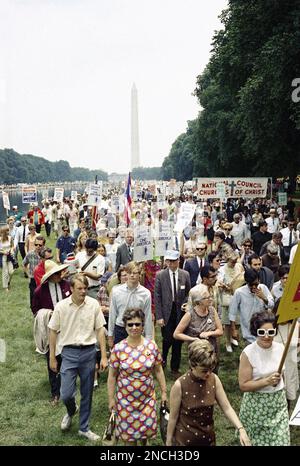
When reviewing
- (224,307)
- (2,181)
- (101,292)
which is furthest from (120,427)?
(2,181)

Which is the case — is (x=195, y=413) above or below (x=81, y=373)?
above

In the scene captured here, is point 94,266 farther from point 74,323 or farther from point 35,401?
point 74,323

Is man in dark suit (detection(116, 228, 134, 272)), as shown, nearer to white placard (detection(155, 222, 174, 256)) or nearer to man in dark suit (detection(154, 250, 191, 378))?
white placard (detection(155, 222, 174, 256))

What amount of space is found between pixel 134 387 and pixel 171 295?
2874 mm

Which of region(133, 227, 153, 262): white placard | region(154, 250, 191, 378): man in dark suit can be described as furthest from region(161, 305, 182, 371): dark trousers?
region(133, 227, 153, 262): white placard

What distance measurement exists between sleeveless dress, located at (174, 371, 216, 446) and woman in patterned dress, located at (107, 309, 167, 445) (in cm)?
47

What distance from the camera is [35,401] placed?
6.39m

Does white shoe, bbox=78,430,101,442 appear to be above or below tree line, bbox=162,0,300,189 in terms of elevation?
below

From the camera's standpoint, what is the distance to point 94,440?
523cm

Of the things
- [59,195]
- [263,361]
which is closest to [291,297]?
[263,361]

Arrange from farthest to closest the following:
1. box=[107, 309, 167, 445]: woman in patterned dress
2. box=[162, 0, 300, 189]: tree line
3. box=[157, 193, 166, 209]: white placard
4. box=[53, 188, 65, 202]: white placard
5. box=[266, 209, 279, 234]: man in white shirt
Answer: box=[53, 188, 65, 202]: white placard, box=[157, 193, 166, 209]: white placard, box=[162, 0, 300, 189]: tree line, box=[266, 209, 279, 234]: man in white shirt, box=[107, 309, 167, 445]: woman in patterned dress

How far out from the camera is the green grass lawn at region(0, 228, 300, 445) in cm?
541

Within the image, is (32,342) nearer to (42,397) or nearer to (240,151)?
(42,397)
